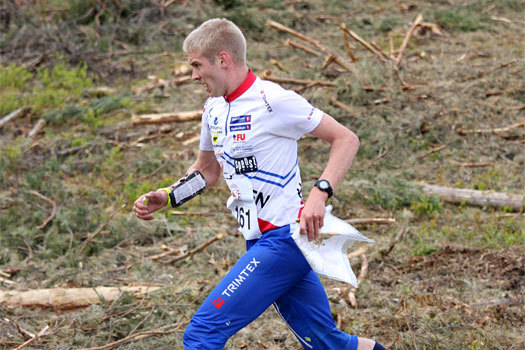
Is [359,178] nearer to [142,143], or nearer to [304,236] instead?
[142,143]

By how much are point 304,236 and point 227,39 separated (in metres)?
1.15

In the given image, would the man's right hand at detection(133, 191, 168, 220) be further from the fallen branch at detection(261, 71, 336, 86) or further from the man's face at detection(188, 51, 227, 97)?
the fallen branch at detection(261, 71, 336, 86)

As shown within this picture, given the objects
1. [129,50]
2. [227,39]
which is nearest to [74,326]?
[227,39]

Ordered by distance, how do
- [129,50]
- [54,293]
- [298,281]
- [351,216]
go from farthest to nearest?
1. [129,50]
2. [351,216]
3. [54,293]
4. [298,281]

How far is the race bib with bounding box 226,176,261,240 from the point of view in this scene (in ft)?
12.1

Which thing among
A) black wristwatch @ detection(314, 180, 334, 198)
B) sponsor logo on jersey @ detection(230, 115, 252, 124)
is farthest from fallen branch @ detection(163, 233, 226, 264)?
black wristwatch @ detection(314, 180, 334, 198)

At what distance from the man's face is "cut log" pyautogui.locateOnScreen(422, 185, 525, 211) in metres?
4.87

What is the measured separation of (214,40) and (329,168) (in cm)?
93

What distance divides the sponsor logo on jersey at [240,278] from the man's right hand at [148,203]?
67 centimetres

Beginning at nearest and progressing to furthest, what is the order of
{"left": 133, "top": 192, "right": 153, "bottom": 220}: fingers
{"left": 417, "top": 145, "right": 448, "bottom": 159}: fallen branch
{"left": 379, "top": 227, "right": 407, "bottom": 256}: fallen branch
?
{"left": 133, "top": 192, "right": 153, "bottom": 220}: fingers → {"left": 379, "top": 227, "right": 407, "bottom": 256}: fallen branch → {"left": 417, "top": 145, "right": 448, "bottom": 159}: fallen branch

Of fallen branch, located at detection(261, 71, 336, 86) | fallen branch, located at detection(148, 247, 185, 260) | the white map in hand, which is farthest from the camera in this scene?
fallen branch, located at detection(261, 71, 336, 86)

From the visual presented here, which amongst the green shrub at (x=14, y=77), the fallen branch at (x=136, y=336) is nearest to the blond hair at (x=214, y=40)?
the fallen branch at (x=136, y=336)

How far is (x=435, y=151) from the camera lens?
9.01m

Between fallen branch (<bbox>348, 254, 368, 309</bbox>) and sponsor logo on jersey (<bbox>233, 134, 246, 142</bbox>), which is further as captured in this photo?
fallen branch (<bbox>348, 254, 368, 309</bbox>)
